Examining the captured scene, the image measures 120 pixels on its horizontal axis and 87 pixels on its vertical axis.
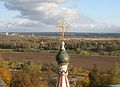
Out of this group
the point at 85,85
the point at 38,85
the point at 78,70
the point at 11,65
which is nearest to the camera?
the point at 38,85

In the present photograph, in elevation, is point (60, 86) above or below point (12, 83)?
above

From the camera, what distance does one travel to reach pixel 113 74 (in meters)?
47.9

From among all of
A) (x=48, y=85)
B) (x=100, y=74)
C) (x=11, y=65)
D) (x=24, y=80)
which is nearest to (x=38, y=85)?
(x=24, y=80)

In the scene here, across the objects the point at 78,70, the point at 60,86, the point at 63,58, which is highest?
the point at 63,58

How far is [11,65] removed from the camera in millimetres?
88812

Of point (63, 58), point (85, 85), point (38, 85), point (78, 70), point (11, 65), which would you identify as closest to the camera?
point (63, 58)

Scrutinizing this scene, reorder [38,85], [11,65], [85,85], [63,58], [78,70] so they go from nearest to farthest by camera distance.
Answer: [63,58] < [38,85] < [85,85] < [78,70] < [11,65]

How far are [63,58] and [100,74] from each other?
130 feet

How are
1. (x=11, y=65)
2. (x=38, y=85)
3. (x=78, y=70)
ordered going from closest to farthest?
(x=38, y=85), (x=78, y=70), (x=11, y=65)

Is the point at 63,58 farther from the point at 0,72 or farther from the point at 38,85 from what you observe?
the point at 0,72

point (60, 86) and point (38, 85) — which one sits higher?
point (60, 86)

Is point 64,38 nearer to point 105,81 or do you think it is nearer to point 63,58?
point 63,58

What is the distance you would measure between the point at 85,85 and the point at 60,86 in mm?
→ 38916

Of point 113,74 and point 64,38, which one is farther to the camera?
point 113,74
